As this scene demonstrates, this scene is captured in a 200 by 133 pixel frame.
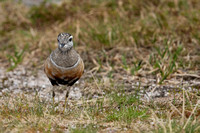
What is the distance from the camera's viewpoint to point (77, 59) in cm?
423

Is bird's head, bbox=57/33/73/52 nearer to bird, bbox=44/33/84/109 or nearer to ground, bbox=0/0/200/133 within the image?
bird, bbox=44/33/84/109

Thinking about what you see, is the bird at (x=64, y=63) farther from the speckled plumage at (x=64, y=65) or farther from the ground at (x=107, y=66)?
the ground at (x=107, y=66)

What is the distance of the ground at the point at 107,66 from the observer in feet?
12.1

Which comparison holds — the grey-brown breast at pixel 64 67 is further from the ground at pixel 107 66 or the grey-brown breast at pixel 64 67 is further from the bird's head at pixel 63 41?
the ground at pixel 107 66

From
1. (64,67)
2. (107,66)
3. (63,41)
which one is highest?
(63,41)

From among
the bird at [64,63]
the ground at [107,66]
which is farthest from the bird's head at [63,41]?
the ground at [107,66]

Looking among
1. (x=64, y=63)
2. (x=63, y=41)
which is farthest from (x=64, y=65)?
Result: (x=63, y=41)

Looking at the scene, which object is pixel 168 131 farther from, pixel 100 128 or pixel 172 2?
pixel 172 2

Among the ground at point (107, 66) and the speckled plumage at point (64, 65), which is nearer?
the ground at point (107, 66)

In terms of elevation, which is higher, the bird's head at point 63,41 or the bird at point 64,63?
the bird's head at point 63,41

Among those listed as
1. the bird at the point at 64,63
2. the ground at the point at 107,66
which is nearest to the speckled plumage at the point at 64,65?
the bird at the point at 64,63

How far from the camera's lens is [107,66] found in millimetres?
5973

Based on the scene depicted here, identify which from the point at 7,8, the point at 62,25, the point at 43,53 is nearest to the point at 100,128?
the point at 43,53

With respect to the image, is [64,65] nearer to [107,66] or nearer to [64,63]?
[64,63]
